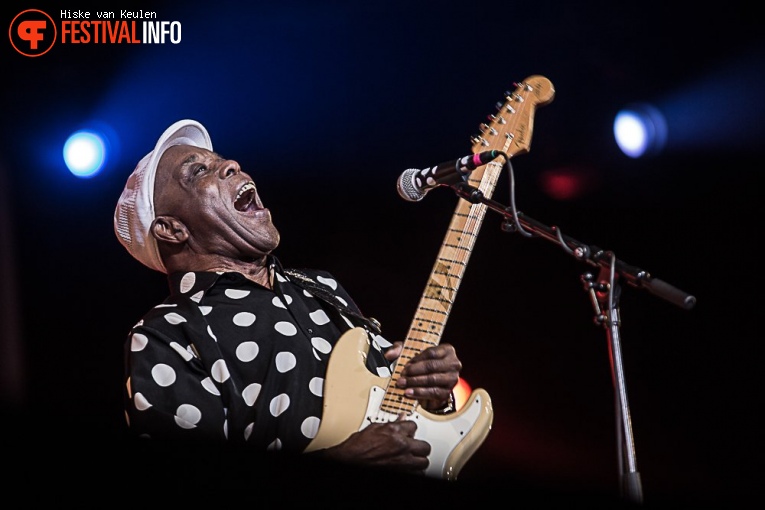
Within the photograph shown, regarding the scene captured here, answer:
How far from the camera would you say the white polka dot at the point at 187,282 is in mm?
3179

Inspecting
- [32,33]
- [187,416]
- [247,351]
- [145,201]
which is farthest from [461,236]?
[32,33]

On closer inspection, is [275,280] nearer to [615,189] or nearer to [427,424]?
[427,424]

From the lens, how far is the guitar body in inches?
101

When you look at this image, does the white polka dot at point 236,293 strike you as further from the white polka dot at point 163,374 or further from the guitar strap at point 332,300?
the white polka dot at point 163,374

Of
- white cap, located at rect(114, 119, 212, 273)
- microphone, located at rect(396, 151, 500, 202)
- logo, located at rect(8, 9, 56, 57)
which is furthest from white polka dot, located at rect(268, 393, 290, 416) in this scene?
logo, located at rect(8, 9, 56, 57)

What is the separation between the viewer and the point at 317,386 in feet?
9.45

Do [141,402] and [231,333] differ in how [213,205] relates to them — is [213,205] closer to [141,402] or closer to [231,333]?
[231,333]

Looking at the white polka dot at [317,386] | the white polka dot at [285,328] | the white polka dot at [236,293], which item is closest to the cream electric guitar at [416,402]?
the white polka dot at [317,386]

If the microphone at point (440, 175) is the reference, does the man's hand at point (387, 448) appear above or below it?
below

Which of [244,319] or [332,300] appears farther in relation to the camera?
[332,300]

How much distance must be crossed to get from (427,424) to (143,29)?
2.64 meters

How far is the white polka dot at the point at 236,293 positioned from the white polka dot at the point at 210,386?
0.38m

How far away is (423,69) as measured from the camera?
4.19 m

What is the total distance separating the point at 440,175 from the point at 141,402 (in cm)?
111
